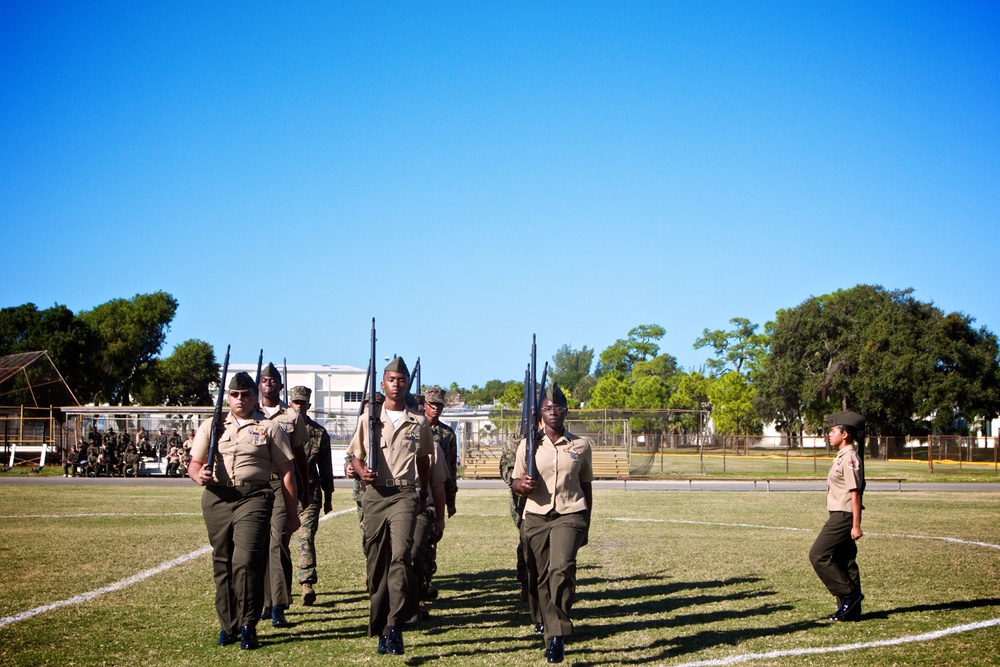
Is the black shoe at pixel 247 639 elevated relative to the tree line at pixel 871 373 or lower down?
lower down

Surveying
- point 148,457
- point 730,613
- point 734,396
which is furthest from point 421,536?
point 734,396

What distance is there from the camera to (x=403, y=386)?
8703mm

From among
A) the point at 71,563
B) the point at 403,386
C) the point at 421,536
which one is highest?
the point at 403,386

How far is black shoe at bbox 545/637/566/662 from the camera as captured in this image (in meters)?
7.64

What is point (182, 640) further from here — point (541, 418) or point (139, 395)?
point (139, 395)

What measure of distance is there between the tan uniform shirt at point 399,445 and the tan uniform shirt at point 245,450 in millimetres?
675

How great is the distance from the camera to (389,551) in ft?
27.3

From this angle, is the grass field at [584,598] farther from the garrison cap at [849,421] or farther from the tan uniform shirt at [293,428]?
the garrison cap at [849,421]

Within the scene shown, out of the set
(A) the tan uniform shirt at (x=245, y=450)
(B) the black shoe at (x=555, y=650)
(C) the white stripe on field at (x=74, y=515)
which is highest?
(A) the tan uniform shirt at (x=245, y=450)

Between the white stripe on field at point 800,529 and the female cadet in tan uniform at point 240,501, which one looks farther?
the white stripe on field at point 800,529

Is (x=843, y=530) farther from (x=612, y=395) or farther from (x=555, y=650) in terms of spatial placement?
(x=612, y=395)

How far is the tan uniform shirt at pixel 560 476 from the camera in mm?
8312

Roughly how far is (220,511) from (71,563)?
19.5ft

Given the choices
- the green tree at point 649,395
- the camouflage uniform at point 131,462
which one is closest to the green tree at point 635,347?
the green tree at point 649,395
